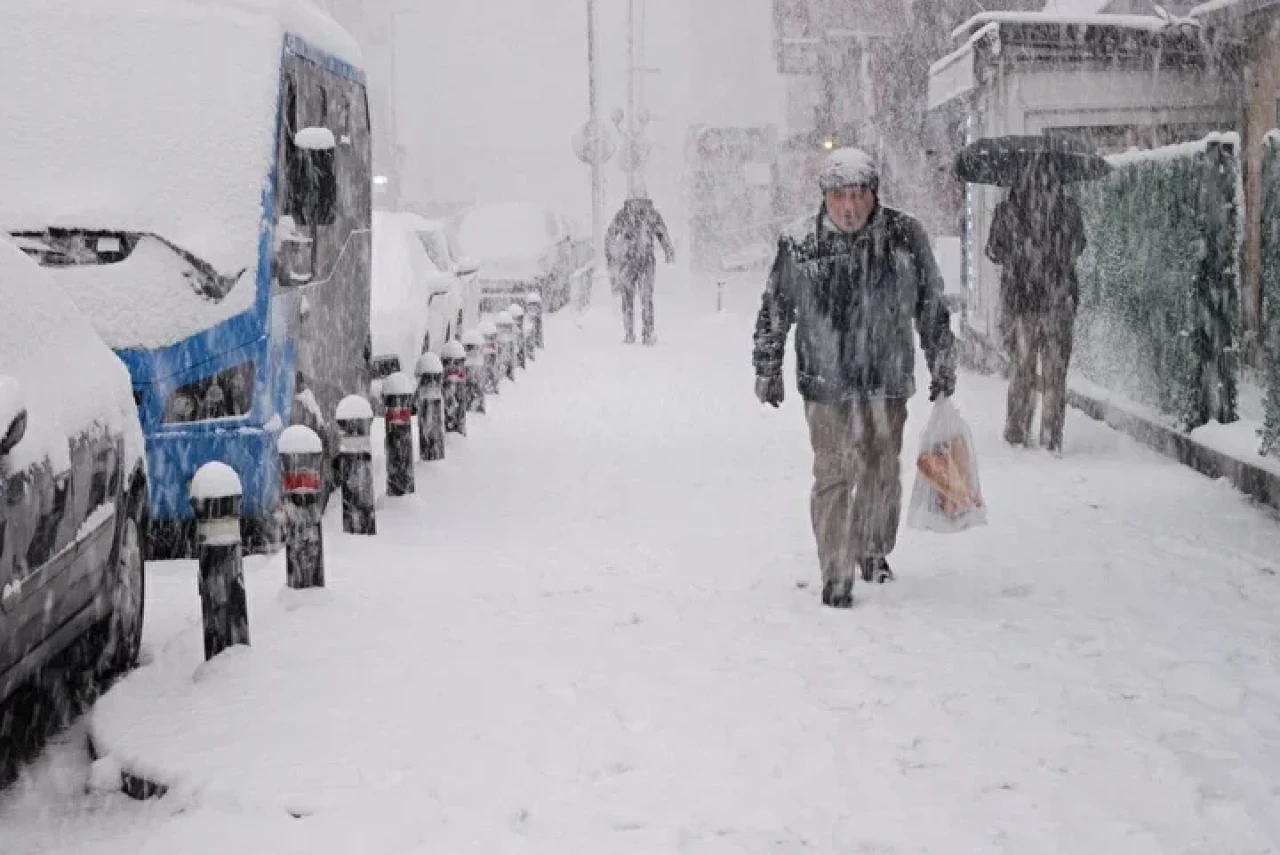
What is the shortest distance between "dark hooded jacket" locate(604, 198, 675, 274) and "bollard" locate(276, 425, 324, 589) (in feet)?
52.2

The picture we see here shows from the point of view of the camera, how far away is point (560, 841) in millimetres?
5023

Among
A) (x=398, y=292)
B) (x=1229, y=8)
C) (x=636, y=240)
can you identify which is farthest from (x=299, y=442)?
(x=636, y=240)

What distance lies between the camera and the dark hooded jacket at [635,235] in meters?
23.8

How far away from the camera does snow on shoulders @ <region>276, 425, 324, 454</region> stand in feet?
26.1

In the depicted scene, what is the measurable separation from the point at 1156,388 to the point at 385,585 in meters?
7.25

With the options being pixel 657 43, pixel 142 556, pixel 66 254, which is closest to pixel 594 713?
pixel 142 556

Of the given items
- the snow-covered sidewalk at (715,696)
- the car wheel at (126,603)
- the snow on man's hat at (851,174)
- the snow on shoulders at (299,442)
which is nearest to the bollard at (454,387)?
the snow-covered sidewalk at (715,696)

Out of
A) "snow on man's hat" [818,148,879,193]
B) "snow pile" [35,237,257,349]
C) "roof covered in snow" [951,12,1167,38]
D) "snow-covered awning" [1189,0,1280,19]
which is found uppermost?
"roof covered in snow" [951,12,1167,38]

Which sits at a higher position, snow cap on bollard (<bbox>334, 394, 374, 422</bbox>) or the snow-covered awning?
the snow-covered awning

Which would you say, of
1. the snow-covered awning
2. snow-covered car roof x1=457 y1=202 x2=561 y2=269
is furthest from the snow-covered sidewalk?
snow-covered car roof x1=457 y1=202 x2=561 y2=269

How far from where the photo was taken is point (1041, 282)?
12664mm

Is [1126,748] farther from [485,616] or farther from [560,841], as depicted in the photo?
[485,616]

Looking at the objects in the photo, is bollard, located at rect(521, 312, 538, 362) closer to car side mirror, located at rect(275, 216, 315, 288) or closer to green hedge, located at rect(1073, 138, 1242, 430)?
green hedge, located at rect(1073, 138, 1242, 430)

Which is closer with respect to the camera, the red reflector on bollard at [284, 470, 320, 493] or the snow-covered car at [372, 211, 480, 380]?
the red reflector on bollard at [284, 470, 320, 493]
